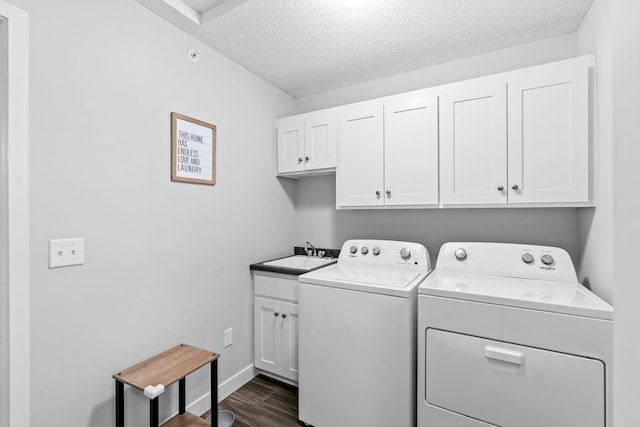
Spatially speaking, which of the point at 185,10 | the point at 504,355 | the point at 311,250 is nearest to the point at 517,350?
the point at 504,355

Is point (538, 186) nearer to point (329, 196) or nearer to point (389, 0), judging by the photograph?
point (389, 0)

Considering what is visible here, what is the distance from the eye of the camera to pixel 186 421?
162cm

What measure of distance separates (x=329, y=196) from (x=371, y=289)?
1.25 m

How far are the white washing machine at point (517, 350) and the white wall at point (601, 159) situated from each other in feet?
0.41

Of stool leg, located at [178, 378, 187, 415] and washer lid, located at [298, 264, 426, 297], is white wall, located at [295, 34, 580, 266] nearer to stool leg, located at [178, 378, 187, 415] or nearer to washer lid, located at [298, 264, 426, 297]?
washer lid, located at [298, 264, 426, 297]

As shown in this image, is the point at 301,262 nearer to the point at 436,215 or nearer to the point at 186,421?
the point at 436,215

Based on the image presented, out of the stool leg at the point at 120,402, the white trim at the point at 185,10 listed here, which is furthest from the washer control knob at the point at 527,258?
the white trim at the point at 185,10

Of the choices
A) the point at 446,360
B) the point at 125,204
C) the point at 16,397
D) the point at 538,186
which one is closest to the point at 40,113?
the point at 125,204

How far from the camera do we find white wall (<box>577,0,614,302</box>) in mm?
1343

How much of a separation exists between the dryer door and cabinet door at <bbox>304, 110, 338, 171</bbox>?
56.6 inches

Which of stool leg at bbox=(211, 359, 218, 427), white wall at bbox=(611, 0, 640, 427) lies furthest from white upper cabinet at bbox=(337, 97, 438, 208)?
white wall at bbox=(611, 0, 640, 427)

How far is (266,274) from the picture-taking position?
223 cm

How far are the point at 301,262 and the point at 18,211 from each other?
175 centimetres

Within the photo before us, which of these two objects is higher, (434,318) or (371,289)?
(371,289)
